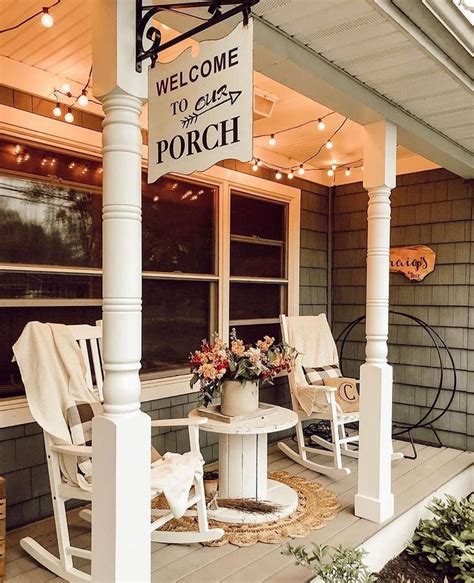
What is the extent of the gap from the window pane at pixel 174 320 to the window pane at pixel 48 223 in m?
0.59

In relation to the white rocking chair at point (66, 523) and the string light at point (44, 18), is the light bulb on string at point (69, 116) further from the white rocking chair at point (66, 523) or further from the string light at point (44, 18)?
the white rocking chair at point (66, 523)

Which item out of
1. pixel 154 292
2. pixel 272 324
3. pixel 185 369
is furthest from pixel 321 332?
pixel 154 292

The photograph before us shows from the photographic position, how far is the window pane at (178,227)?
12.2ft

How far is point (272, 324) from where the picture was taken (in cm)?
484

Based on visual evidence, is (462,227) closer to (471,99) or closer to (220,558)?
(471,99)

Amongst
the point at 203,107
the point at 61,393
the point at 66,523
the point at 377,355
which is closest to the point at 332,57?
the point at 203,107

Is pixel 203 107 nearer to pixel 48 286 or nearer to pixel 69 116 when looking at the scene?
pixel 69 116

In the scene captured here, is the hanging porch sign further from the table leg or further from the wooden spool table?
the table leg

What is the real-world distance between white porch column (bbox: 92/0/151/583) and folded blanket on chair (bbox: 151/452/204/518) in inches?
24.0

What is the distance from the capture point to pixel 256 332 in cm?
466

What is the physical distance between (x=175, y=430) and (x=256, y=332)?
1281 mm

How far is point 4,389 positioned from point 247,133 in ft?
7.17

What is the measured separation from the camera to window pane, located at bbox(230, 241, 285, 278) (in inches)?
175

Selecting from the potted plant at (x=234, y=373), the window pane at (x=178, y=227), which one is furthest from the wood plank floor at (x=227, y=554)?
the window pane at (x=178, y=227)
